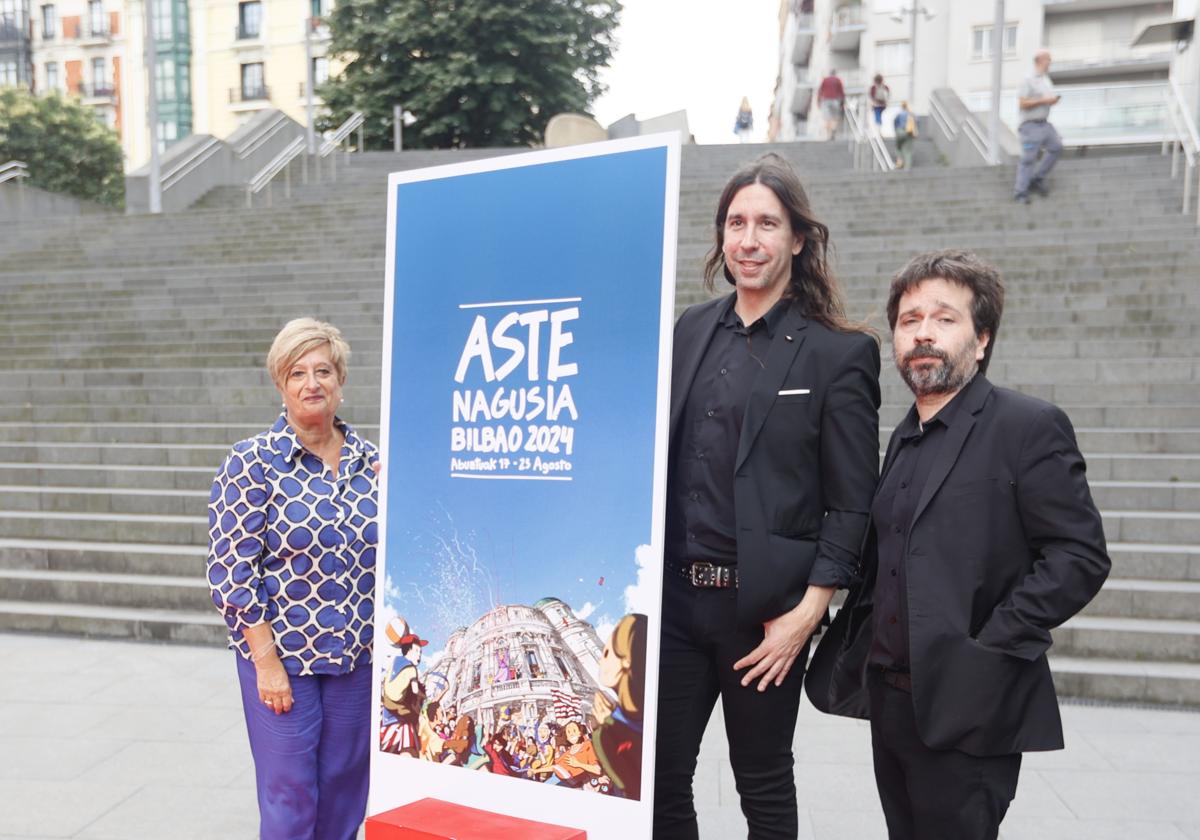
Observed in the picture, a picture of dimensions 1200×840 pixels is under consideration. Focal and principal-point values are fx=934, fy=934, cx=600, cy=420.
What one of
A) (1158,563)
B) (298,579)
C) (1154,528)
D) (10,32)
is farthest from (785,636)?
(10,32)

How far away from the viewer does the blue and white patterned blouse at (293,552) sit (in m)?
2.44

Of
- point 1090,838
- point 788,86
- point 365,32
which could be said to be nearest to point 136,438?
point 1090,838

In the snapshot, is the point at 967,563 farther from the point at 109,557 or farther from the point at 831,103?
the point at 831,103

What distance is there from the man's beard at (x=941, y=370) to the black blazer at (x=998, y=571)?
7 centimetres

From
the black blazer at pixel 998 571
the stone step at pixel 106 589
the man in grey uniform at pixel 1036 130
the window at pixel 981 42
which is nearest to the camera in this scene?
the black blazer at pixel 998 571

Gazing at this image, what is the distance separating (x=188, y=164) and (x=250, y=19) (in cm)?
3420

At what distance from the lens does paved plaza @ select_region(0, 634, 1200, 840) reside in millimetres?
3305

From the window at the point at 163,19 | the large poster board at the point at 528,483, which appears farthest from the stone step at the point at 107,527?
the window at the point at 163,19

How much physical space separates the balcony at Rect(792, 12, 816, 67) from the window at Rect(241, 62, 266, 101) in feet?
91.9

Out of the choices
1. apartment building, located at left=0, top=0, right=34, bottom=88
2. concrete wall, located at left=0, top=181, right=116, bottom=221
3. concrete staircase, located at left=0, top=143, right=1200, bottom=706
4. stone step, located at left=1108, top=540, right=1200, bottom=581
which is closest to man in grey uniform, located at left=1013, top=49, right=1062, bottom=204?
concrete staircase, located at left=0, top=143, right=1200, bottom=706

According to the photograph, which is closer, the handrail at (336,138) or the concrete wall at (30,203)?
the concrete wall at (30,203)

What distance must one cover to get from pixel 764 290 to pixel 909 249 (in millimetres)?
7907

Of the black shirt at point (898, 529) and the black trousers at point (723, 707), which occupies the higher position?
the black shirt at point (898, 529)

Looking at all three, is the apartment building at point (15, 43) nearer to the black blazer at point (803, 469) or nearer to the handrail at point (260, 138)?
the handrail at point (260, 138)
